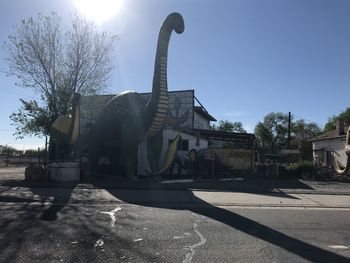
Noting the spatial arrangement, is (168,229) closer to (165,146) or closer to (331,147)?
(165,146)

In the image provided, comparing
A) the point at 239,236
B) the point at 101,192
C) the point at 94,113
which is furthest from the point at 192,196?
the point at 94,113

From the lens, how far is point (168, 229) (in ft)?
28.0

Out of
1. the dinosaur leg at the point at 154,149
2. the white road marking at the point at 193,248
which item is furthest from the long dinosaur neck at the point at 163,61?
the white road marking at the point at 193,248

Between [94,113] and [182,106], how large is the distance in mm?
8726

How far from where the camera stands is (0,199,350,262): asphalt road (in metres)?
6.54

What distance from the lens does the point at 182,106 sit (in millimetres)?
35812

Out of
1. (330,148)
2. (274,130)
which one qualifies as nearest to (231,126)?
(274,130)

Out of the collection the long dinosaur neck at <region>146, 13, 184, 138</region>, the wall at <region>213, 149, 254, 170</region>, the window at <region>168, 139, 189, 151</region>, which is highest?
the long dinosaur neck at <region>146, 13, 184, 138</region>

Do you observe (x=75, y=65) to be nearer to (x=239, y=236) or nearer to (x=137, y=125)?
(x=137, y=125)

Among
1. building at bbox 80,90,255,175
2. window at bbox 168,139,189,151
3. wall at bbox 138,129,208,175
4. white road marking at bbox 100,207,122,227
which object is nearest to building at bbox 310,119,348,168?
building at bbox 80,90,255,175

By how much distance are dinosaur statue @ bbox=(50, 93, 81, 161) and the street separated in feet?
20.1

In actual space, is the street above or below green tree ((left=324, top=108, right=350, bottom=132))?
below

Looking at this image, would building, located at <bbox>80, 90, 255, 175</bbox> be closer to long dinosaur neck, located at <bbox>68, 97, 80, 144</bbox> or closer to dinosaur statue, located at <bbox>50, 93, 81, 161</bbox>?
dinosaur statue, located at <bbox>50, 93, 81, 161</bbox>

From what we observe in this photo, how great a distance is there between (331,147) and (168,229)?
3412 centimetres
